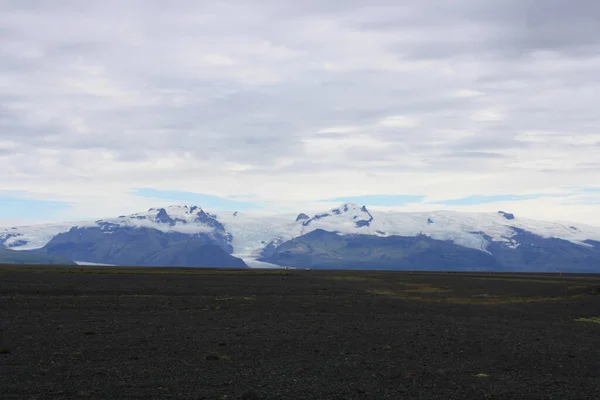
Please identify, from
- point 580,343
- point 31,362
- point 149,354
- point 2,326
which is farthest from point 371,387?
point 2,326

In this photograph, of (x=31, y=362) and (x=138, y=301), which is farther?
(x=138, y=301)

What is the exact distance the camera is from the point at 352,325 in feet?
127

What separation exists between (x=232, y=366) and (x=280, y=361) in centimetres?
232

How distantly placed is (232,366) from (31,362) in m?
7.85

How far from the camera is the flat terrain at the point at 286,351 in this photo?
20.2m

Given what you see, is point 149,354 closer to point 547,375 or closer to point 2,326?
point 2,326

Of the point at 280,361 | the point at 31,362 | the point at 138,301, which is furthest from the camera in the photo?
the point at 138,301

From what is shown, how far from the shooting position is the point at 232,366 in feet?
78.5

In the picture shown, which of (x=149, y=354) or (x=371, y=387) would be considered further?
(x=149, y=354)

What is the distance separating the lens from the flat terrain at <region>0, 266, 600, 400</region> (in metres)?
20.2

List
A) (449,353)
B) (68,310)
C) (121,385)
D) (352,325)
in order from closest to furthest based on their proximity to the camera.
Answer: (121,385), (449,353), (352,325), (68,310)

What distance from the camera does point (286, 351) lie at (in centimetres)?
2784

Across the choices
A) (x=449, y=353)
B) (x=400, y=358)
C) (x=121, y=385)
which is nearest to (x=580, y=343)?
(x=449, y=353)

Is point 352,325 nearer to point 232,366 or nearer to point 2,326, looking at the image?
point 232,366
